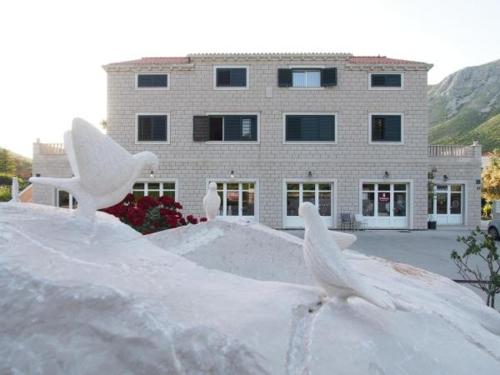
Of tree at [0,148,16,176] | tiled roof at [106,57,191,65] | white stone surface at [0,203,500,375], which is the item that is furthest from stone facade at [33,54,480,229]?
tree at [0,148,16,176]

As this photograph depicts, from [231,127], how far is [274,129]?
2.11 metres

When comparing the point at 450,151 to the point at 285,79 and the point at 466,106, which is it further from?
the point at 466,106

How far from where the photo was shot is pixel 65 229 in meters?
2.62

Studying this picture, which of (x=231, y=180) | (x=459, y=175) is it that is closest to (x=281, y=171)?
(x=231, y=180)

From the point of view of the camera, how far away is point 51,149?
71.5 feet

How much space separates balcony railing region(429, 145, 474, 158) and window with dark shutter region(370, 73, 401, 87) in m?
4.12

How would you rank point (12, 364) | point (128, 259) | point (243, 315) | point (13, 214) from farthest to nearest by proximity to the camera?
point (13, 214), point (128, 259), point (243, 315), point (12, 364)

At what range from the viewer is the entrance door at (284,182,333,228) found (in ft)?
69.8

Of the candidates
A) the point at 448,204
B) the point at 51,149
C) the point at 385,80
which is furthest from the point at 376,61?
the point at 51,149

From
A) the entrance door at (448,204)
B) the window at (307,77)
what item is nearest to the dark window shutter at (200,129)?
the window at (307,77)

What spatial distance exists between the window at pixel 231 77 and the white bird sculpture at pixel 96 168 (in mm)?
18988

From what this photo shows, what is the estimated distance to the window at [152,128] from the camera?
70.1 feet

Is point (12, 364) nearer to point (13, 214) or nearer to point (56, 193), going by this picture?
point (13, 214)

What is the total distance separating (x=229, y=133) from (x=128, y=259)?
1915 cm
